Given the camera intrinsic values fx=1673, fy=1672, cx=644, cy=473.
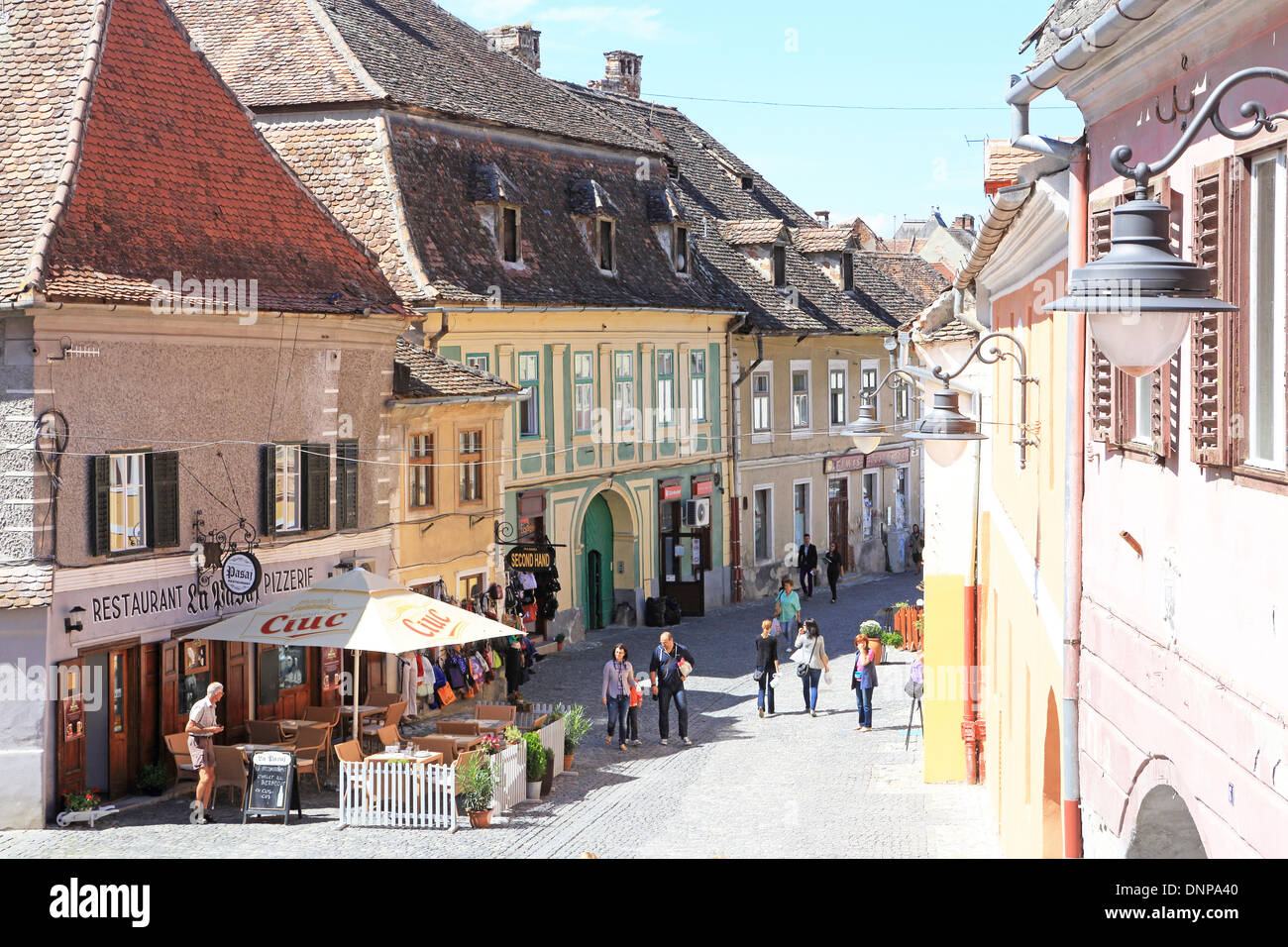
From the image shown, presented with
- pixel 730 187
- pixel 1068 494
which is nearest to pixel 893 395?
pixel 730 187

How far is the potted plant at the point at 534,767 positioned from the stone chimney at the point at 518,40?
84.7 feet

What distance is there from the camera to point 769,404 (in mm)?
42781

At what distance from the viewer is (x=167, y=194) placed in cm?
2102

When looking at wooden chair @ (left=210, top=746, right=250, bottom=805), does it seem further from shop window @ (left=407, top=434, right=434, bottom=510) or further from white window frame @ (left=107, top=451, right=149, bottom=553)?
shop window @ (left=407, top=434, right=434, bottom=510)

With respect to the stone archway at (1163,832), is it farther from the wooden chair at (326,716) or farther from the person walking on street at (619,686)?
the person walking on street at (619,686)

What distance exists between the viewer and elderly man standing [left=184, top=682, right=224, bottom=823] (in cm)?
1806

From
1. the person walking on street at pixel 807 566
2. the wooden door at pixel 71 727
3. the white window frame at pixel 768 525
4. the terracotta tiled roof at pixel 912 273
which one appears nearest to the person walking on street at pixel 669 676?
the wooden door at pixel 71 727

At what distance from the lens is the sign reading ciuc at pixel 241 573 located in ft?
67.6

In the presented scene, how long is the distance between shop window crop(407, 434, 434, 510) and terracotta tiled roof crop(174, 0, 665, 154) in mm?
6505

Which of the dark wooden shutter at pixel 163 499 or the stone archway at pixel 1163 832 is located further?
the dark wooden shutter at pixel 163 499

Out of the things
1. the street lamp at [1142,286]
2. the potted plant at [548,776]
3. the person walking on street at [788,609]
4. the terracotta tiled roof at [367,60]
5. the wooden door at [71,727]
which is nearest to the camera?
the street lamp at [1142,286]

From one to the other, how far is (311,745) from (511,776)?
2538 millimetres

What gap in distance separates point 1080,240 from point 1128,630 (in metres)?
2.03
